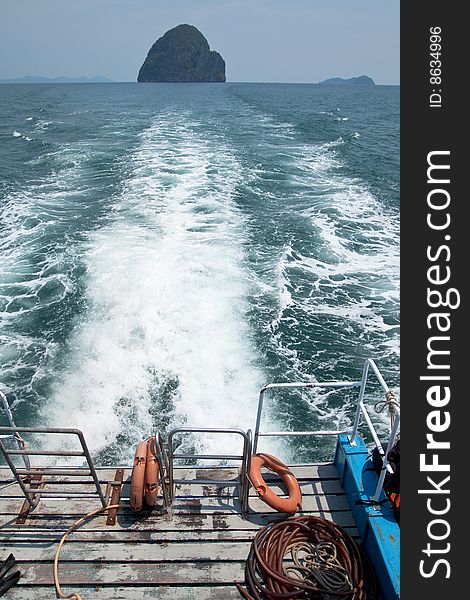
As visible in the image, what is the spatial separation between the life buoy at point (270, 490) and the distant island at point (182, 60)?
19711cm

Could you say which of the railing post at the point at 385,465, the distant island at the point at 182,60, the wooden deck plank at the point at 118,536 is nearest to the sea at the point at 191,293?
the wooden deck plank at the point at 118,536

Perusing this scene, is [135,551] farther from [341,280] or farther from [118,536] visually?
[341,280]

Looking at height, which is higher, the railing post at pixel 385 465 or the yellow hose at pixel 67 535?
the railing post at pixel 385 465

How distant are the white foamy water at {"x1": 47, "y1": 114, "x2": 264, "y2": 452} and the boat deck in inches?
117

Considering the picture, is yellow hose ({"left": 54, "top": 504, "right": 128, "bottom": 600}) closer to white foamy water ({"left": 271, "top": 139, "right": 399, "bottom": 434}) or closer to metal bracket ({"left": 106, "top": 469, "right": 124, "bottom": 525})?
metal bracket ({"left": 106, "top": 469, "right": 124, "bottom": 525})

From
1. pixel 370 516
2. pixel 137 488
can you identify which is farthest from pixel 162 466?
pixel 370 516

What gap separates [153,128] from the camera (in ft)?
115

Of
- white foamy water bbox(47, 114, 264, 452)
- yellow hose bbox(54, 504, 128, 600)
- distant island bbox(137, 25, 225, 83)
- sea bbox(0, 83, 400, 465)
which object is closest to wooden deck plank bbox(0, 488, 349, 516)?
yellow hose bbox(54, 504, 128, 600)

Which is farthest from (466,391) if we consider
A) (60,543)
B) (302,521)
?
(60,543)

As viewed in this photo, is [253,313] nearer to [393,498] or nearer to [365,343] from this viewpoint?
[365,343]

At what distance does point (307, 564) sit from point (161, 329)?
6.95m

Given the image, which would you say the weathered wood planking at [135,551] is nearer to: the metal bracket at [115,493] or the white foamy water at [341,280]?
the metal bracket at [115,493]

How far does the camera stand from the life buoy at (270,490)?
492 cm

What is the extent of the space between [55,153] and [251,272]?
19446 millimetres
